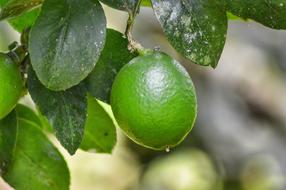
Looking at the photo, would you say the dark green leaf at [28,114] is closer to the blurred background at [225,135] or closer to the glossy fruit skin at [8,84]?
the glossy fruit skin at [8,84]

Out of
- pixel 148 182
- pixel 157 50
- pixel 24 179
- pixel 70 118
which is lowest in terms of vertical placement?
pixel 148 182

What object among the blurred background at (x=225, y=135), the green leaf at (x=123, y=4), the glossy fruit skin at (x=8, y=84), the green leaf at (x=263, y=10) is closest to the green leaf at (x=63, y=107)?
the glossy fruit skin at (x=8, y=84)

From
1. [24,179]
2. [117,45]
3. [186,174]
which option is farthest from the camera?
[186,174]

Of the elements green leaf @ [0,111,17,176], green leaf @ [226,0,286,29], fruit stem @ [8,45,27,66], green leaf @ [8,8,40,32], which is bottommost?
green leaf @ [0,111,17,176]

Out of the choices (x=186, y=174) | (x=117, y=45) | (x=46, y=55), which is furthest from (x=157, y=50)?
(x=186, y=174)

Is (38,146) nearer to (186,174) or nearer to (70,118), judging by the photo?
(70,118)

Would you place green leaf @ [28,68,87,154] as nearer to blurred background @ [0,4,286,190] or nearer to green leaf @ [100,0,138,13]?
green leaf @ [100,0,138,13]

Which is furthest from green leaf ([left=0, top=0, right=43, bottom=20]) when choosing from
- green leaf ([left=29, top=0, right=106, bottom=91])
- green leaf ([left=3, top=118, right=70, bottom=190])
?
green leaf ([left=3, top=118, right=70, bottom=190])
